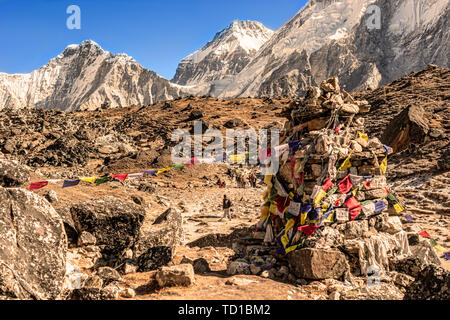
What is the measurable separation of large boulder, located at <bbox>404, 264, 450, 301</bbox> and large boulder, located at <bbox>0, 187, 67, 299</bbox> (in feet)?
15.9

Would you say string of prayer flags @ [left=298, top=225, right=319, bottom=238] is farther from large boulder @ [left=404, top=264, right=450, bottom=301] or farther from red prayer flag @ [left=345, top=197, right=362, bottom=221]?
large boulder @ [left=404, top=264, right=450, bottom=301]

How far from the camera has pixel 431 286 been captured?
3928 millimetres

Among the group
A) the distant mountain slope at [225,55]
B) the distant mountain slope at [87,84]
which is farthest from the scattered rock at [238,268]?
the distant mountain slope at [225,55]

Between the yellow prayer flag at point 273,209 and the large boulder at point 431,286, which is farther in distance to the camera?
the yellow prayer flag at point 273,209

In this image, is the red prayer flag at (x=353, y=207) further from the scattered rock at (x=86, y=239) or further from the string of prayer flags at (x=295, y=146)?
the scattered rock at (x=86, y=239)

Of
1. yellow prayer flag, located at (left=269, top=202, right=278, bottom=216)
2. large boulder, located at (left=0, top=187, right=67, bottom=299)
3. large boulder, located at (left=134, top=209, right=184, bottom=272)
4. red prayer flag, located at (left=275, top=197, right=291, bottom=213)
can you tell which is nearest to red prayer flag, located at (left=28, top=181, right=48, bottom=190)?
large boulder, located at (left=134, top=209, right=184, bottom=272)

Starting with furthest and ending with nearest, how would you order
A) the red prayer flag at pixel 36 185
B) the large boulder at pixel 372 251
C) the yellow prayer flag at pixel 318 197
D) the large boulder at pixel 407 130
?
the large boulder at pixel 407 130 → the red prayer flag at pixel 36 185 → the yellow prayer flag at pixel 318 197 → the large boulder at pixel 372 251

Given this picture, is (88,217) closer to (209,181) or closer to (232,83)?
(209,181)

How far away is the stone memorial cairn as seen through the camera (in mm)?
Answer: 5559

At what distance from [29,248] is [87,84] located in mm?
112254

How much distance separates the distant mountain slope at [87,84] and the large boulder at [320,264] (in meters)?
95.4

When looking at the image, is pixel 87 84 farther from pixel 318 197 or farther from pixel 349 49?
pixel 318 197

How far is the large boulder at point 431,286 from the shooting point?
3803 mm
